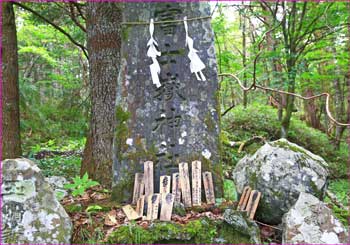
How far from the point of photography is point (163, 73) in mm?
3666

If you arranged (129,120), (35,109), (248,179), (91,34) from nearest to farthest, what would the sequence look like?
(248,179) → (129,120) → (91,34) → (35,109)

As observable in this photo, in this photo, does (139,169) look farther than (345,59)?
No

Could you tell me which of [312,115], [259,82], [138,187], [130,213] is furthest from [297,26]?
[130,213]

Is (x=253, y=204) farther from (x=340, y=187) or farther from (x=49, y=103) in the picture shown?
(x=49, y=103)

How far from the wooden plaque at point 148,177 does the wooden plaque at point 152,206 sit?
0.52 feet

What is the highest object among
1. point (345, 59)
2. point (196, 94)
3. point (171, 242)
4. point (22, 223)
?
point (345, 59)

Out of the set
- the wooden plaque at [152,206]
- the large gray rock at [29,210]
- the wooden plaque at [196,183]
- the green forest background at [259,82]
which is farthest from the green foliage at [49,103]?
the large gray rock at [29,210]

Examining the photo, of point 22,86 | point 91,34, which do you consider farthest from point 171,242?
point 22,86

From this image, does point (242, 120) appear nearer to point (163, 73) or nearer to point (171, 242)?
point (163, 73)

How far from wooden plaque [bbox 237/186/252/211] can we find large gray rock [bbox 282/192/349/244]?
0.48 metres

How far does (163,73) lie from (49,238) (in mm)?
1864

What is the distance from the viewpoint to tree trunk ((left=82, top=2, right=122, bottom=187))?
516 cm

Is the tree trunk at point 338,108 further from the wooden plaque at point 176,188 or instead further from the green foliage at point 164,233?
the green foliage at point 164,233

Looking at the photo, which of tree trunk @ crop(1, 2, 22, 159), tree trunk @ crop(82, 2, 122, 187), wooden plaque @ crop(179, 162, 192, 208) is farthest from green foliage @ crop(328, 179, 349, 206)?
tree trunk @ crop(1, 2, 22, 159)
